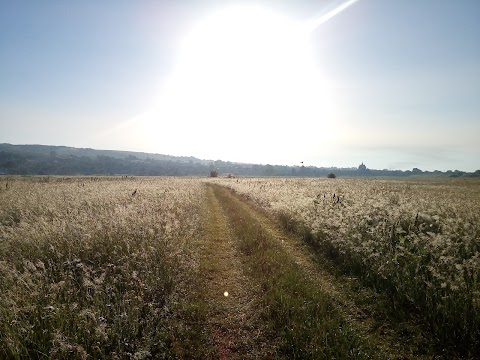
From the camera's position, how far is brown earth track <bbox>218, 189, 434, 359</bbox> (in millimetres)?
5512

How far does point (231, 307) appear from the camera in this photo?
23.5ft

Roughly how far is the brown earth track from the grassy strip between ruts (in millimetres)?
319

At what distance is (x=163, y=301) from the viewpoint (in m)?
7.00

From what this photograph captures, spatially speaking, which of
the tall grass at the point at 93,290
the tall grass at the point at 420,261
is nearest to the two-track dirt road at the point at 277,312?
the tall grass at the point at 420,261

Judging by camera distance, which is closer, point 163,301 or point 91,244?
point 163,301

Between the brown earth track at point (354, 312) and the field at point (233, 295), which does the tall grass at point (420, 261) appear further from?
the brown earth track at point (354, 312)

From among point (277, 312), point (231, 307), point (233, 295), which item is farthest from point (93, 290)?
point (277, 312)

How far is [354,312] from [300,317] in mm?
1548

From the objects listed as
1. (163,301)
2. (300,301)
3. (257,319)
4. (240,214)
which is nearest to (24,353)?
(163,301)

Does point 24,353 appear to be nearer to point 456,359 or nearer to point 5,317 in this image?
point 5,317

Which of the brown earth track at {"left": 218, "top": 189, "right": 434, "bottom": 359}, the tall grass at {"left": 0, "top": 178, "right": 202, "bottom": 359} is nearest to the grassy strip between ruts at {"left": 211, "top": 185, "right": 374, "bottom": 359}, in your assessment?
the brown earth track at {"left": 218, "top": 189, "right": 434, "bottom": 359}

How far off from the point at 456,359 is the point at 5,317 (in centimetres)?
844

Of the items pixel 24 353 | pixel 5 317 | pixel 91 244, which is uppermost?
pixel 91 244

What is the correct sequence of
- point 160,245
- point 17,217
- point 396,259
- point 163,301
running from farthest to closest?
point 17,217, point 160,245, point 396,259, point 163,301
